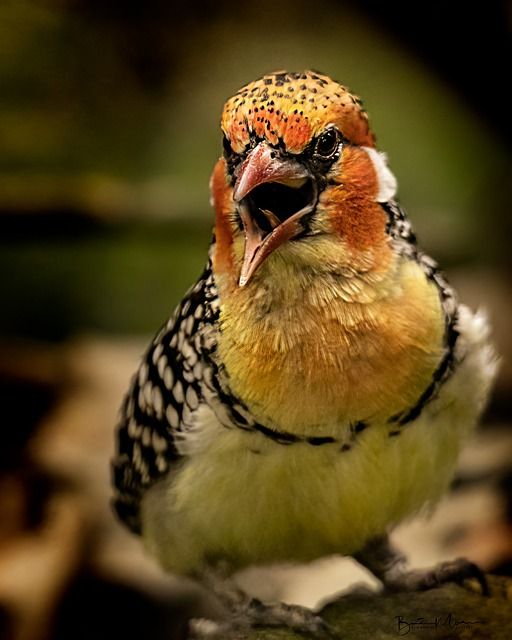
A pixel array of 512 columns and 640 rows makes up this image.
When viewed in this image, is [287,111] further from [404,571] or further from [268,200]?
[404,571]

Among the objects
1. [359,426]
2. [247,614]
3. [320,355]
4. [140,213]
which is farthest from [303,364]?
[140,213]

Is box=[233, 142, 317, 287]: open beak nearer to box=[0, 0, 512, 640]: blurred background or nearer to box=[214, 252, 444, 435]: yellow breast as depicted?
box=[214, 252, 444, 435]: yellow breast

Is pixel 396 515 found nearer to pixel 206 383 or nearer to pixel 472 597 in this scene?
pixel 472 597

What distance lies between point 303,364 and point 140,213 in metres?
2.01

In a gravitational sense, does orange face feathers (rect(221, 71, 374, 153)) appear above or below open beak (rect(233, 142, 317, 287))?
above

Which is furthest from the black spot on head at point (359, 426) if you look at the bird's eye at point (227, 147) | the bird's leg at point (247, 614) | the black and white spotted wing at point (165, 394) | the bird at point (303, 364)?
the bird's eye at point (227, 147)

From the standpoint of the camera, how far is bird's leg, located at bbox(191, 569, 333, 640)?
160 cm

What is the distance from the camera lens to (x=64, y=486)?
244 centimetres

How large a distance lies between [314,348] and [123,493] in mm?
638

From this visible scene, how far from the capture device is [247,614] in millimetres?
1711

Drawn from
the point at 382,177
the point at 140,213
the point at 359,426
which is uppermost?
the point at 140,213

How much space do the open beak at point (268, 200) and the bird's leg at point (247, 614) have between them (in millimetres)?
636

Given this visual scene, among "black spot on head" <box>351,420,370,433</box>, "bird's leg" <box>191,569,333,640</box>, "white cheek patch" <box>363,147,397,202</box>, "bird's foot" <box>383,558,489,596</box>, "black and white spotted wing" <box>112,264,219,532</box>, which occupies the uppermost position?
"white cheek patch" <box>363,147,397,202</box>

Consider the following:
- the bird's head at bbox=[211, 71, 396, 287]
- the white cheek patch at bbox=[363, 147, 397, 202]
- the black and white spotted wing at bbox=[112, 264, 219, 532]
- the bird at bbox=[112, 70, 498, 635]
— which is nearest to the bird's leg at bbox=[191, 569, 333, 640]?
the bird at bbox=[112, 70, 498, 635]
